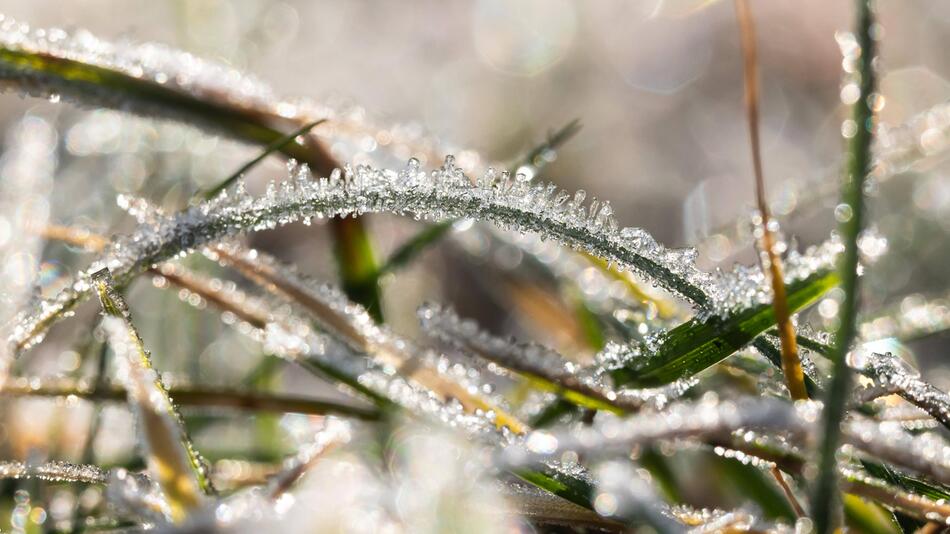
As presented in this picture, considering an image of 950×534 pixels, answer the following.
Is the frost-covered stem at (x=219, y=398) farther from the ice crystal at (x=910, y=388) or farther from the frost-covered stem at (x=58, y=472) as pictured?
the ice crystal at (x=910, y=388)

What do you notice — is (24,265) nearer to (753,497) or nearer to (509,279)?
(509,279)

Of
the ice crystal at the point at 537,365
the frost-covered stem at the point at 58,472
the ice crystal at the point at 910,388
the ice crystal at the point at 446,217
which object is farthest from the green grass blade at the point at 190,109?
the ice crystal at the point at 910,388

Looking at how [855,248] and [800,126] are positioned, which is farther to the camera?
[800,126]

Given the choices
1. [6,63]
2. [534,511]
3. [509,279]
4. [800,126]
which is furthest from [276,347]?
[800,126]

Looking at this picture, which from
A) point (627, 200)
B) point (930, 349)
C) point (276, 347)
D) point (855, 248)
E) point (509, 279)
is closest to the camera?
point (855, 248)

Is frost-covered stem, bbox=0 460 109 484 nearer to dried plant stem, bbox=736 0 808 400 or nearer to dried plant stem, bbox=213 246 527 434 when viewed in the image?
dried plant stem, bbox=213 246 527 434

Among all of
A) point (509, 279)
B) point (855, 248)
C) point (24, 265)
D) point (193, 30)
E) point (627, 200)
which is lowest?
point (855, 248)

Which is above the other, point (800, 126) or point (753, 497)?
point (800, 126)
